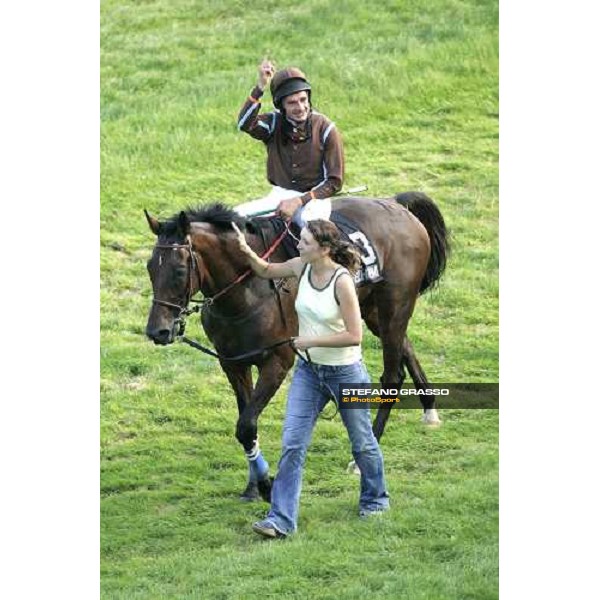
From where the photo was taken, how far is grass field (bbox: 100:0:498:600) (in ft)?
28.9

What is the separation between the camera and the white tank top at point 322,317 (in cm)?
793

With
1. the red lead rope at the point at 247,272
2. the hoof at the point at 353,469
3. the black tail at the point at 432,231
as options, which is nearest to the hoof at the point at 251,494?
the hoof at the point at 353,469

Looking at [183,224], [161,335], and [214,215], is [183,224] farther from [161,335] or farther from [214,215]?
[161,335]

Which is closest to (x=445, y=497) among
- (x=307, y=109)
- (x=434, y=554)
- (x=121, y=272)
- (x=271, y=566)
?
(x=434, y=554)

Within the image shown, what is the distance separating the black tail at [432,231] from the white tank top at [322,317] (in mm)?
1908

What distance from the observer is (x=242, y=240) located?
8.55m

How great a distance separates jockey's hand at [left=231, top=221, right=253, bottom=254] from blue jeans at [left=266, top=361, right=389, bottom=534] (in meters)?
0.75

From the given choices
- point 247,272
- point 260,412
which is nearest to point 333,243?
point 247,272

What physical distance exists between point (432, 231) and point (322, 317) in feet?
7.04

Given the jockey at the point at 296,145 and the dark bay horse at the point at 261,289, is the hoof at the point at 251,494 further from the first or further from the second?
the jockey at the point at 296,145

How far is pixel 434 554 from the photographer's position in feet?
26.6

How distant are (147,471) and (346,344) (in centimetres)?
209

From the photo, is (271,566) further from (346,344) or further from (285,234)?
(285,234)

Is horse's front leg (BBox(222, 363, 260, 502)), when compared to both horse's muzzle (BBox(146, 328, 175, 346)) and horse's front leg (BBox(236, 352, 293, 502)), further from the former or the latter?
horse's muzzle (BBox(146, 328, 175, 346))
